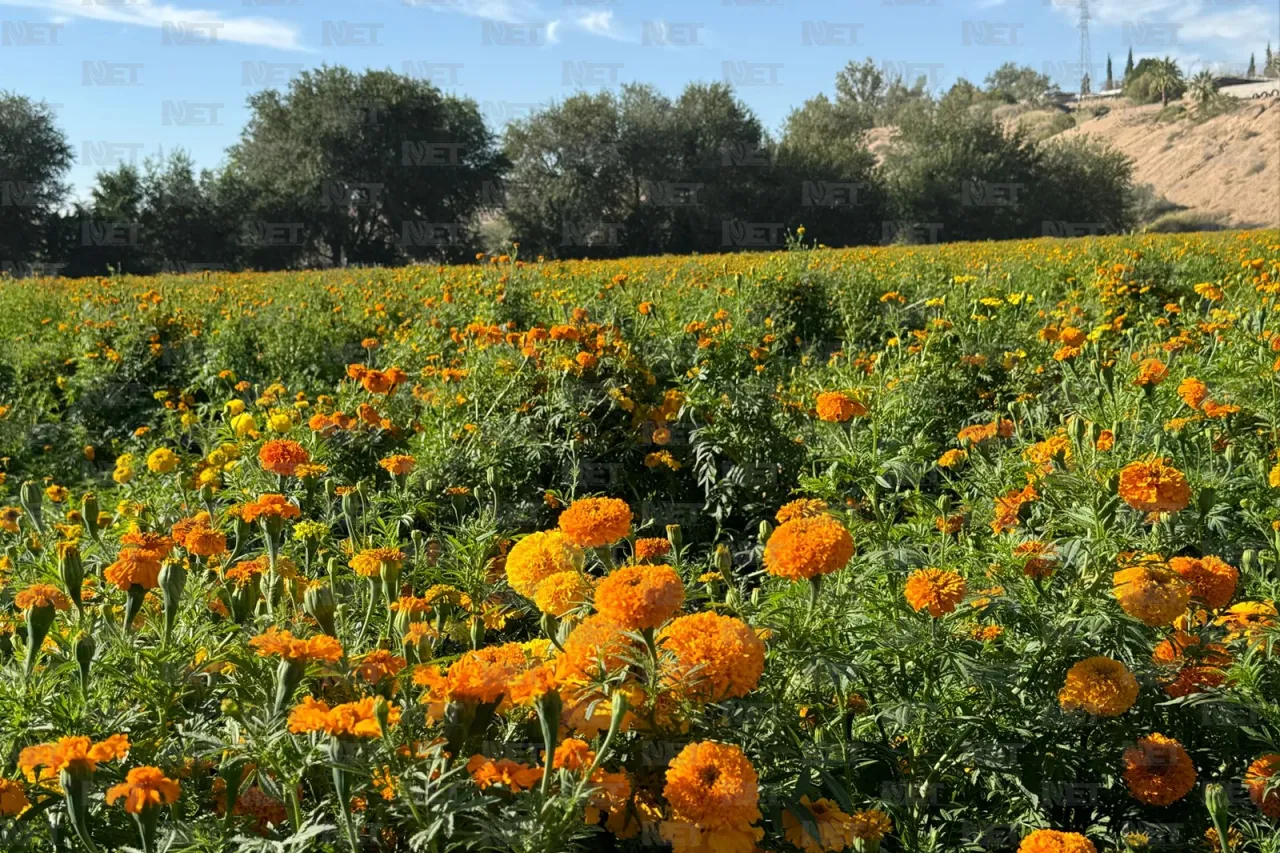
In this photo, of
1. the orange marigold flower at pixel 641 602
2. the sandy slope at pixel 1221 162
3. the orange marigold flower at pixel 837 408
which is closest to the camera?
the orange marigold flower at pixel 641 602

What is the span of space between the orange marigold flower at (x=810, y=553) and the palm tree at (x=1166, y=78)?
86.4m

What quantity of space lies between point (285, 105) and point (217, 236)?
6.00m

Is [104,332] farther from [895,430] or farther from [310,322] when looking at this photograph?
[895,430]

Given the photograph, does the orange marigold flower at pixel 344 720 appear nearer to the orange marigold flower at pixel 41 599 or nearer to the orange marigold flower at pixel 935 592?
the orange marigold flower at pixel 41 599

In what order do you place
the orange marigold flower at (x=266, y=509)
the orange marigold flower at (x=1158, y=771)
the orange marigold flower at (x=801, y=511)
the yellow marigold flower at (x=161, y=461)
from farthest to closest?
the yellow marigold flower at (x=161, y=461)
the orange marigold flower at (x=801, y=511)
the orange marigold flower at (x=266, y=509)
the orange marigold flower at (x=1158, y=771)

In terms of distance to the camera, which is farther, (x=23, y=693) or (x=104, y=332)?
(x=104, y=332)

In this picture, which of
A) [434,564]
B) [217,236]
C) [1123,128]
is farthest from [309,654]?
[1123,128]

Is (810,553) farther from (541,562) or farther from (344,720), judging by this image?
(344,720)

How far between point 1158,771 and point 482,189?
3124cm

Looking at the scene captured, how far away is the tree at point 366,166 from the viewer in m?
29.0

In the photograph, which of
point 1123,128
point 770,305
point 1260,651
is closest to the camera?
point 1260,651

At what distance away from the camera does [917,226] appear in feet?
110

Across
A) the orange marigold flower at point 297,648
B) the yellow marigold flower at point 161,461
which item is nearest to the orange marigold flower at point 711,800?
the orange marigold flower at point 297,648

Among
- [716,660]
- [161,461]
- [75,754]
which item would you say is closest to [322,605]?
[75,754]
